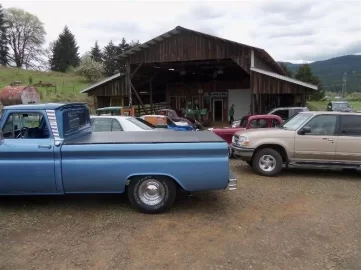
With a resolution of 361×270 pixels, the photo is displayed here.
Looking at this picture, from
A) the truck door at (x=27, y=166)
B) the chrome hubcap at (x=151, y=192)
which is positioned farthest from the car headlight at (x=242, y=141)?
the truck door at (x=27, y=166)

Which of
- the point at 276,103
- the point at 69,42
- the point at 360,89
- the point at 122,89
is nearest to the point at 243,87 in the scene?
the point at 276,103

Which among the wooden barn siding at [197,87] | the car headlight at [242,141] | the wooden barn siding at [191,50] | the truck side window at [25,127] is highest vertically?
the wooden barn siding at [191,50]

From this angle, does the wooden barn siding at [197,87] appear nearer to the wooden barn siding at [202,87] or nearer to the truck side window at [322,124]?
the wooden barn siding at [202,87]

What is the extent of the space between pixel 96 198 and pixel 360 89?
115m

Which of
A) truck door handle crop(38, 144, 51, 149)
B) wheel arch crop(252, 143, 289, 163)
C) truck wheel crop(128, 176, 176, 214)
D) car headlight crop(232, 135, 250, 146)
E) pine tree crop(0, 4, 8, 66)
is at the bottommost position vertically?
truck wheel crop(128, 176, 176, 214)

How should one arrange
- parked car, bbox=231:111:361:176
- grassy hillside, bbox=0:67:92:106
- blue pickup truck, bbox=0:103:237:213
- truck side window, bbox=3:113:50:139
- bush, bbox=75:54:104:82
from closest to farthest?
blue pickup truck, bbox=0:103:237:213, truck side window, bbox=3:113:50:139, parked car, bbox=231:111:361:176, grassy hillside, bbox=0:67:92:106, bush, bbox=75:54:104:82

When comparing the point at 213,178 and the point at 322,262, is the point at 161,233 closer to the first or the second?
the point at 213,178

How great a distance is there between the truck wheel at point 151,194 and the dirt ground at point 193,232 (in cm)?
16

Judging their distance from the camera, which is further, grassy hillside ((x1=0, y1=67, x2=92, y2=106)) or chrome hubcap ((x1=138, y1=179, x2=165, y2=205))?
grassy hillside ((x1=0, y1=67, x2=92, y2=106))

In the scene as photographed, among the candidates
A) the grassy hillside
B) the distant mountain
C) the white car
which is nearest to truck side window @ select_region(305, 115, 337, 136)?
the white car

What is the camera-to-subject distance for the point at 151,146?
17.4 ft

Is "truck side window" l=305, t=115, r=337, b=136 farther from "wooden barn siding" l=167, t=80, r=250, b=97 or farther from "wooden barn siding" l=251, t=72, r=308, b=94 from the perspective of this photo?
"wooden barn siding" l=167, t=80, r=250, b=97

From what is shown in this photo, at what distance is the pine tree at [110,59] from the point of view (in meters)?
52.3

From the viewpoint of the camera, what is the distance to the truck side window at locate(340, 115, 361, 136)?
27.0 ft
